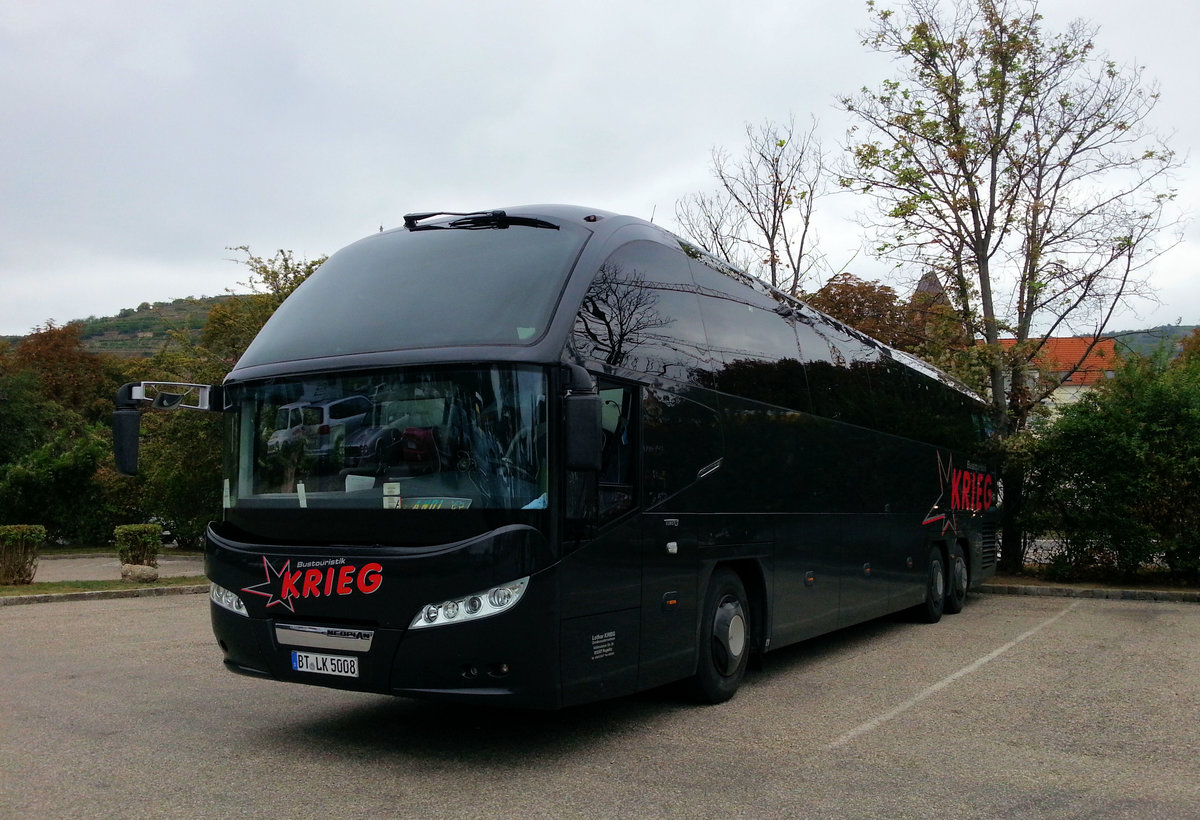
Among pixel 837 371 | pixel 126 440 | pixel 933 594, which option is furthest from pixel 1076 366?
pixel 126 440

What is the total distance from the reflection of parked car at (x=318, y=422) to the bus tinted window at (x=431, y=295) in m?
0.35

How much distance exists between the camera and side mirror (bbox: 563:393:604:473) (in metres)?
6.12

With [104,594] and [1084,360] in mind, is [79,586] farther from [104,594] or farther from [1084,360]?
[1084,360]

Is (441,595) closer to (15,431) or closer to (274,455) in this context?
(274,455)

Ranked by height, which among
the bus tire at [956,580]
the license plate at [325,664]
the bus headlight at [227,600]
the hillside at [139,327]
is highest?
the hillside at [139,327]

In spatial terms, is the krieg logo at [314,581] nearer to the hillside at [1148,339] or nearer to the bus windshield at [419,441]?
the bus windshield at [419,441]

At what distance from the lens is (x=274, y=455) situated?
6910 millimetres

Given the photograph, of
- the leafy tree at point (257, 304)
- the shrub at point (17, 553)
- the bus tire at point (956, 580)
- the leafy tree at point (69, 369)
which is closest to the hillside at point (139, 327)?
the leafy tree at point (69, 369)

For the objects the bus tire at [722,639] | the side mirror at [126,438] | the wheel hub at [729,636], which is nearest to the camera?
the side mirror at [126,438]

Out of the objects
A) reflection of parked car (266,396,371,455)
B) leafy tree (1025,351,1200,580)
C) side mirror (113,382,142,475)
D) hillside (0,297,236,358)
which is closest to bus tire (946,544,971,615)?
leafy tree (1025,351,1200,580)

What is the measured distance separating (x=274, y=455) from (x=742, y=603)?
401 centimetres

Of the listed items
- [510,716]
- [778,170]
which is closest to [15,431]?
[778,170]

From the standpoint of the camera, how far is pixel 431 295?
6.92 m

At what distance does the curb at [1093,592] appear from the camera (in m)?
18.1
